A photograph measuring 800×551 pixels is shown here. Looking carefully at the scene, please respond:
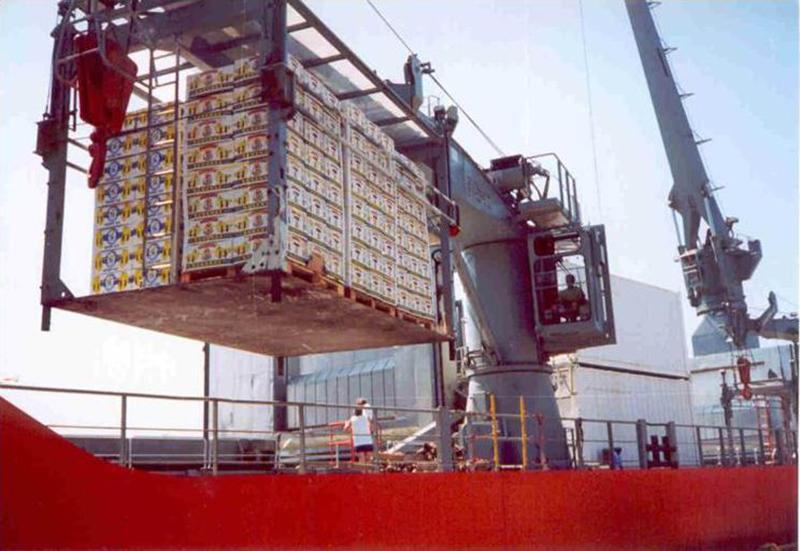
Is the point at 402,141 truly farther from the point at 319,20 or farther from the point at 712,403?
the point at 712,403

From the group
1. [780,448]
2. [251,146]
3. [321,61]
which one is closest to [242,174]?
[251,146]

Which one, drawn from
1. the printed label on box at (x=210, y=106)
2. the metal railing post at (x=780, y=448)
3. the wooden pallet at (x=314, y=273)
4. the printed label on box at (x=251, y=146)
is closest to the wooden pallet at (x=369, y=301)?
the wooden pallet at (x=314, y=273)

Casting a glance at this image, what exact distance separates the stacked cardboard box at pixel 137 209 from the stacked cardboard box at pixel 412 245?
9.93 feet

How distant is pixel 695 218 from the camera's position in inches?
873

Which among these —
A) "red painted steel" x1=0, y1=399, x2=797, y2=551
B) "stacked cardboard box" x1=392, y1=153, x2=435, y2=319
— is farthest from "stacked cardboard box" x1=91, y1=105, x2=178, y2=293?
"stacked cardboard box" x1=392, y1=153, x2=435, y2=319

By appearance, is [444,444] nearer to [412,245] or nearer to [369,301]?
[369,301]

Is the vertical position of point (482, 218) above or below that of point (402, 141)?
below

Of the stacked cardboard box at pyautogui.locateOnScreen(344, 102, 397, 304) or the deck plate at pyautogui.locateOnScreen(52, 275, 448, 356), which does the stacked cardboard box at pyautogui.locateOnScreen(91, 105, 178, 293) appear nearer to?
the deck plate at pyautogui.locateOnScreen(52, 275, 448, 356)

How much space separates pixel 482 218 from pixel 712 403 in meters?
25.4

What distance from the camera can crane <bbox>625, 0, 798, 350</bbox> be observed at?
2173cm

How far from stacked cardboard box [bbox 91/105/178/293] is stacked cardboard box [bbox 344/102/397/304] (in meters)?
1.94

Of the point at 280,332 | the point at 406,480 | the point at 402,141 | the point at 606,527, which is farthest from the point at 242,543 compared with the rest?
the point at 402,141

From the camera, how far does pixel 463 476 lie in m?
8.13

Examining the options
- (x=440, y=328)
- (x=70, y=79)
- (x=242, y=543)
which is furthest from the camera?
(x=440, y=328)
